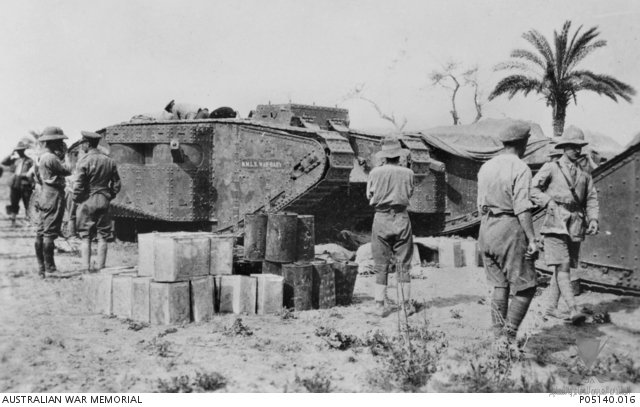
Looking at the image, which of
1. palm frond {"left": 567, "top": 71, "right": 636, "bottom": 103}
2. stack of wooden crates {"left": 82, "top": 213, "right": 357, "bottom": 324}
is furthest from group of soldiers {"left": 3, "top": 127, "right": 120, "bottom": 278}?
palm frond {"left": 567, "top": 71, "right": 636, "bottom": 103}

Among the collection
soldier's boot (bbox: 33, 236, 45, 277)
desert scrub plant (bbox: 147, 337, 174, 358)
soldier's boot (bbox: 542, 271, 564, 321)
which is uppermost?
soldier's boot (bbox: 33, 236, 45, 277)

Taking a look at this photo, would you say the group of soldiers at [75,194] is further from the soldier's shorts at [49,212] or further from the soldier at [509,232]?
the soldier at [509,232]

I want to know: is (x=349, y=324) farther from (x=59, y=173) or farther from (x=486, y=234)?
(x=59, y=173)

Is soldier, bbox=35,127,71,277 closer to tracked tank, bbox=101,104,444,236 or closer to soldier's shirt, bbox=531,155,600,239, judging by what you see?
tracked tank, bbox=101,104,444,236

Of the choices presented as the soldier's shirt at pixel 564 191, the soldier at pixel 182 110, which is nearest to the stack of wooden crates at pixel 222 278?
the soldier's shirt at pixel 564 191

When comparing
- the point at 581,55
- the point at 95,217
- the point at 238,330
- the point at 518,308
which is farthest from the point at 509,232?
the point at 581,55

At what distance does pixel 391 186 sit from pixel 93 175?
15.6 ft

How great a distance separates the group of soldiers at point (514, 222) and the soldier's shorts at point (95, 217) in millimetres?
4318

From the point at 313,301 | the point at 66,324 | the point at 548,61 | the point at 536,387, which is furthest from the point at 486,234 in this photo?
the point at 548,61

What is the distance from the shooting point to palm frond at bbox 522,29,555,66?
43.1 ft

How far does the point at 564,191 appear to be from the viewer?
6.60 m

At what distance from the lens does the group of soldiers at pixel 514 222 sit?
16.8 ft

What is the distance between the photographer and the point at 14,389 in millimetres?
4578

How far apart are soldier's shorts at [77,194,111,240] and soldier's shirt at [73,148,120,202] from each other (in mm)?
108
